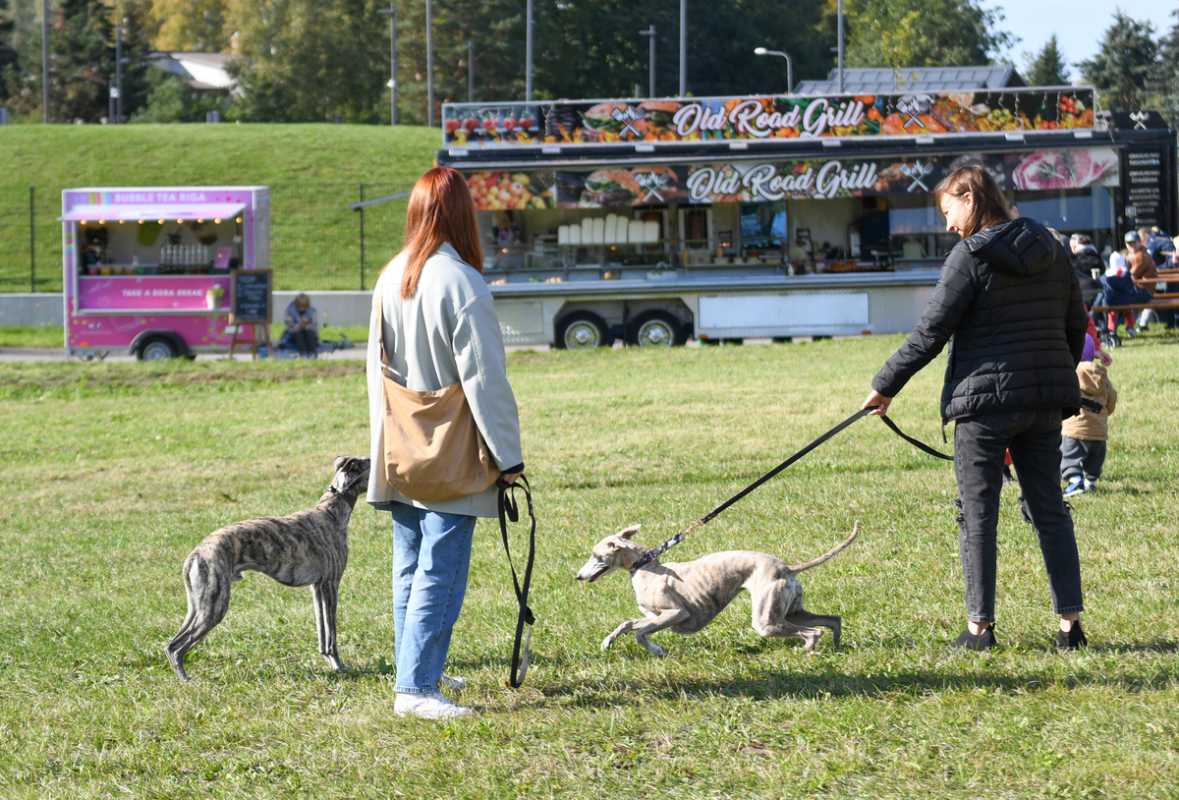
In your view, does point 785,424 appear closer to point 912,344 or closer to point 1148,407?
point 1148,407

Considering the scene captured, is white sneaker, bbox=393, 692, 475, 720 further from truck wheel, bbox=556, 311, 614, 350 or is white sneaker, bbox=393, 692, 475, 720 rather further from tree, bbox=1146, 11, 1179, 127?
tree, bbox=1146, 11, 1179, 127

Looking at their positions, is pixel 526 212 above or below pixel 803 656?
above

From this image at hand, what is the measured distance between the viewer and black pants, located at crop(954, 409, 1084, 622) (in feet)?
13.6

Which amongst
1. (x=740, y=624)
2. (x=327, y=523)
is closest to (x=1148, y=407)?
(x=740, y=624)

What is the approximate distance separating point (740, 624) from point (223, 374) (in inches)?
517

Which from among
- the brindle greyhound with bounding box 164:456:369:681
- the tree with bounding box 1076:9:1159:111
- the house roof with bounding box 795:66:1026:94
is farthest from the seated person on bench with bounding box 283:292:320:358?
the tree with bounding box 1076:9:1159:111

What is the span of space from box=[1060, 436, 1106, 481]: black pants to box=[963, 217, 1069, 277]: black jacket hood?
3548mm

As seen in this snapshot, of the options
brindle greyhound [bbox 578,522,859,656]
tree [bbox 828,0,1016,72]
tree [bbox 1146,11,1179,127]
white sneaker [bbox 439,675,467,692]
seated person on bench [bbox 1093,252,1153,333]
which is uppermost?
tree [bbox 828,0,1016,72]

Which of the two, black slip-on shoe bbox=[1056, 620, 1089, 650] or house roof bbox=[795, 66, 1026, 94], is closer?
black slip-on shoe bbox=[1056, 620, 1089, 650]

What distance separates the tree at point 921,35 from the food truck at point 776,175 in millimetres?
37501

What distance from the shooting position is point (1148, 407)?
1046cm

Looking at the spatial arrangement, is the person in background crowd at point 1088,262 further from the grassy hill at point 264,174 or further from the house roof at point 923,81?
the grassy hill at point 264,174

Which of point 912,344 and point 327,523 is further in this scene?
point 327,523

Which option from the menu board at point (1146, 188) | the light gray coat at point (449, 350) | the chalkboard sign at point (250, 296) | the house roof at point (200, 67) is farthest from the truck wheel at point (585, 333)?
the house roof at point (200, 67)
